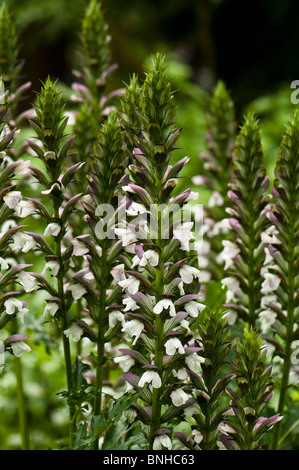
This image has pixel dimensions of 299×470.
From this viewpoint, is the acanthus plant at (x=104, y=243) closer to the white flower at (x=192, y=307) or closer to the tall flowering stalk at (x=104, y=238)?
the tall flowering stalk at (x=104, y=238)

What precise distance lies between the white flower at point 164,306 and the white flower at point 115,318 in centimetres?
18

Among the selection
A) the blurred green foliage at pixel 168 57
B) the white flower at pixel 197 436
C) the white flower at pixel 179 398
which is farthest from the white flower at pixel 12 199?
the blurred green foliage at pixel 168 57

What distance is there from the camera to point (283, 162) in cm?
165

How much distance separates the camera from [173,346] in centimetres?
140

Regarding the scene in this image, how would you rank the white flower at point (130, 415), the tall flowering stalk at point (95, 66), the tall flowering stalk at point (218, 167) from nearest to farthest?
the white flower at point (130, 415) < the tall flowering stalk at point (95, 66) < the tall flowering stalk at point (218, 167)

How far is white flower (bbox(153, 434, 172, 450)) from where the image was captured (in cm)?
146

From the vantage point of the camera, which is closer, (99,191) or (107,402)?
(99,191)

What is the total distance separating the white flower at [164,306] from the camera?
139 cm

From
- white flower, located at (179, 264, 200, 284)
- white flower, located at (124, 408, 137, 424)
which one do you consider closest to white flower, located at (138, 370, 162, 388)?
white flower, located at (124, 408, 137, 424)

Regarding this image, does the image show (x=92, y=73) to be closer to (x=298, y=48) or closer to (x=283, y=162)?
(x=283, y=162)

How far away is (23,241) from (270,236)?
2.38 ft
